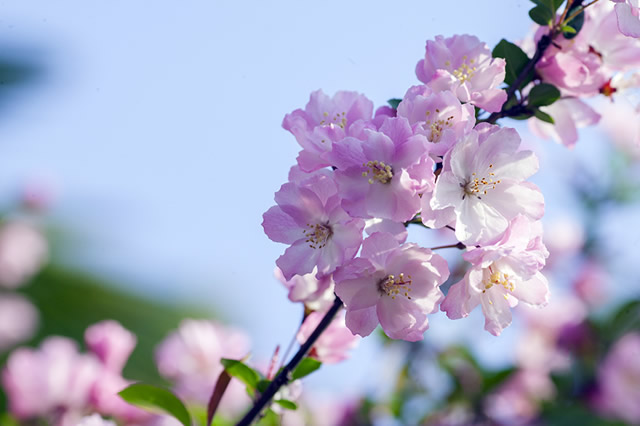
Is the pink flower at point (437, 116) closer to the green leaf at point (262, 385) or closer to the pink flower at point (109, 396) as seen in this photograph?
the green leaf at point (262, 385)

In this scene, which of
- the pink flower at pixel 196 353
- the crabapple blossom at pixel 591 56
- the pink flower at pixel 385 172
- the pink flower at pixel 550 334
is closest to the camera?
the pink flower at pixel 385 172

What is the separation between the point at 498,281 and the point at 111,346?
0.91m

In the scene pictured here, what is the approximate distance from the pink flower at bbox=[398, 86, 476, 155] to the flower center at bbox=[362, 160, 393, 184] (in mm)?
55

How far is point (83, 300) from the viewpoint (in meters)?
8.89

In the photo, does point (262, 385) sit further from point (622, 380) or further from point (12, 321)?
point (12, 321)

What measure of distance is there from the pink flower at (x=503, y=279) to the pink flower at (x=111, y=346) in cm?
83

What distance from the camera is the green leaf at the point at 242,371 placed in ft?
2.78

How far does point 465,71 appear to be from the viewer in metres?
0.82

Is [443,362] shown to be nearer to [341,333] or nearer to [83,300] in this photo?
[341,333]

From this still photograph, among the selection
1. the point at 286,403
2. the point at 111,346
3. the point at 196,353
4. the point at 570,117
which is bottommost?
the point at 196,353

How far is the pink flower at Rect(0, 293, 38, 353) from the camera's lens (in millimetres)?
4785

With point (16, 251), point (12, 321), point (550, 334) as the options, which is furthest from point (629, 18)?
point (12, 321)

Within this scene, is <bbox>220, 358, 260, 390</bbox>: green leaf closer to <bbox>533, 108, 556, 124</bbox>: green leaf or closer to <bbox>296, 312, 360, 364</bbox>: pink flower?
<bbox>296, 312, 360, 364</bbox>: pink flower

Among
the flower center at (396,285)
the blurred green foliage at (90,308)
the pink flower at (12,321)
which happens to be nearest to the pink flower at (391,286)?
the flower center at (396,285)
